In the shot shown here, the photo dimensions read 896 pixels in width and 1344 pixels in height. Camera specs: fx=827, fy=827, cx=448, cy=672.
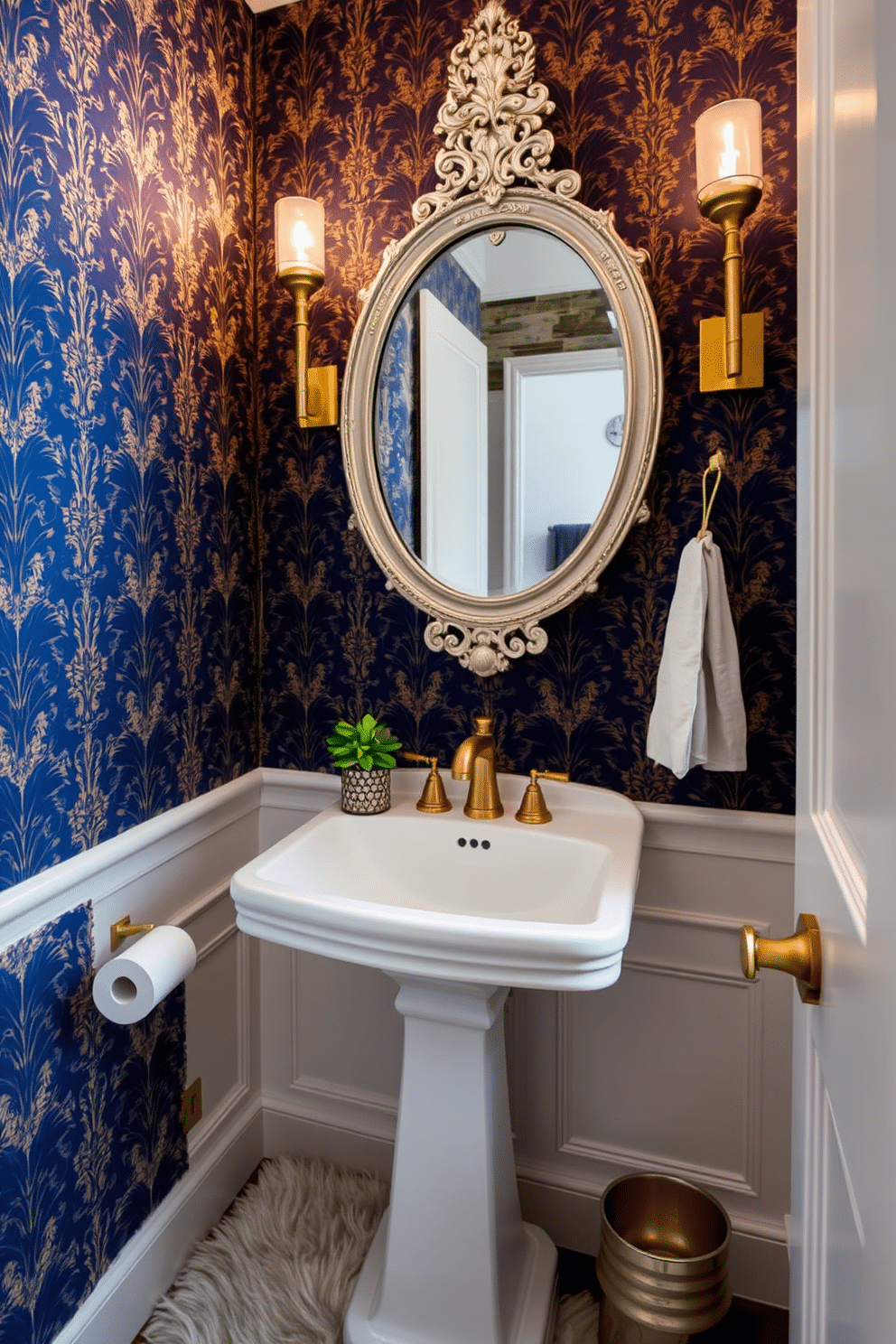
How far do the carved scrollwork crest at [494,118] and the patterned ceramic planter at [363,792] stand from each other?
3.52 ft

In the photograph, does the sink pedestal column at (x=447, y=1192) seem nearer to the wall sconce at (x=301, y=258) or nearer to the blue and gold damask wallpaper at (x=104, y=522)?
the blue and gold damask wallpaper at (x=104, y=522)

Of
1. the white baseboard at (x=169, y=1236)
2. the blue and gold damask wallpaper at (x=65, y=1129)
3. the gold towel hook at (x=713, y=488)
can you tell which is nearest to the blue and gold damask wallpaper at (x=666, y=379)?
the gold towel hook at (x=713, y=488)

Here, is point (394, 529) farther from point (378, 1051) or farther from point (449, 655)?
point (378, 1051)

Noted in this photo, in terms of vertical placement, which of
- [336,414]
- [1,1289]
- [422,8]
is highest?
[422,8]

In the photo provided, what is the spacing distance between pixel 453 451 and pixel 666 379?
0.40 metres

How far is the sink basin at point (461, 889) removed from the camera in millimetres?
1037

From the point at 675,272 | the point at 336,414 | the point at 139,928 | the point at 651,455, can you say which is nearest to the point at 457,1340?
the point at 139,928

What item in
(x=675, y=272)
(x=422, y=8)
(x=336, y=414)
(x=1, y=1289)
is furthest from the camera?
(x=336, y=414)

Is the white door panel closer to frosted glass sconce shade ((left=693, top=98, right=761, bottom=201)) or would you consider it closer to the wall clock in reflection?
frosted glass sconce shade ((left=693, top=98, right=761, bottom=201))

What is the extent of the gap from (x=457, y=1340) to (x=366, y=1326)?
0.15 meters

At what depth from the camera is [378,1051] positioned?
176cm

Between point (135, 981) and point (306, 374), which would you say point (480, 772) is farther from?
point (306, 374)

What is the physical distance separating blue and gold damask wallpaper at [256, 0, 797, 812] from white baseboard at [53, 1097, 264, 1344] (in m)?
0.80

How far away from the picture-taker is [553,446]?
1.51 metres
